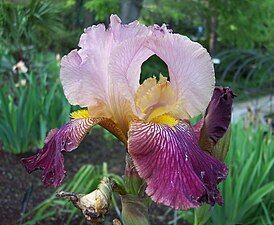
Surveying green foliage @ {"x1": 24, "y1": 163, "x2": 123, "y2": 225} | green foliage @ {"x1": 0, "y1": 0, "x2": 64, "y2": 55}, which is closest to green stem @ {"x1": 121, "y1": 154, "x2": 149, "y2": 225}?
green foliage @ {"x1": 24, "y1": 163, "x2": 123, "y2": 225}

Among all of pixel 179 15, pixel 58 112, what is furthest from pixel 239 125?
pixel 179 15

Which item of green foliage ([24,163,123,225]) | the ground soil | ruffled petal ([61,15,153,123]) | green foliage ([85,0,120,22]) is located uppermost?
ruffled petal ([61,15,153,123])

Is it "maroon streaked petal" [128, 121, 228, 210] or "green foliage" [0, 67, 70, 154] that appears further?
"green foliage" [0, 67, 70, 154]

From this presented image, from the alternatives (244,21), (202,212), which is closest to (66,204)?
(202,212)

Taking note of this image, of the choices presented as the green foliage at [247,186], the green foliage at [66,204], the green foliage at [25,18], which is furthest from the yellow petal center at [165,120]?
the green foliage at [25,18]

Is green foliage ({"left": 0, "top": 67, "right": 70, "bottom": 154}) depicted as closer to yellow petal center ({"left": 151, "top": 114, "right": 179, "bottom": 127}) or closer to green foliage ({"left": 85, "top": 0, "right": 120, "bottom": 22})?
yellow petal center ({"left": 151, "top": 114, "right": 179, "bottom": 127})

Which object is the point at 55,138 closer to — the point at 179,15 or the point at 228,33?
the point at 179,15
